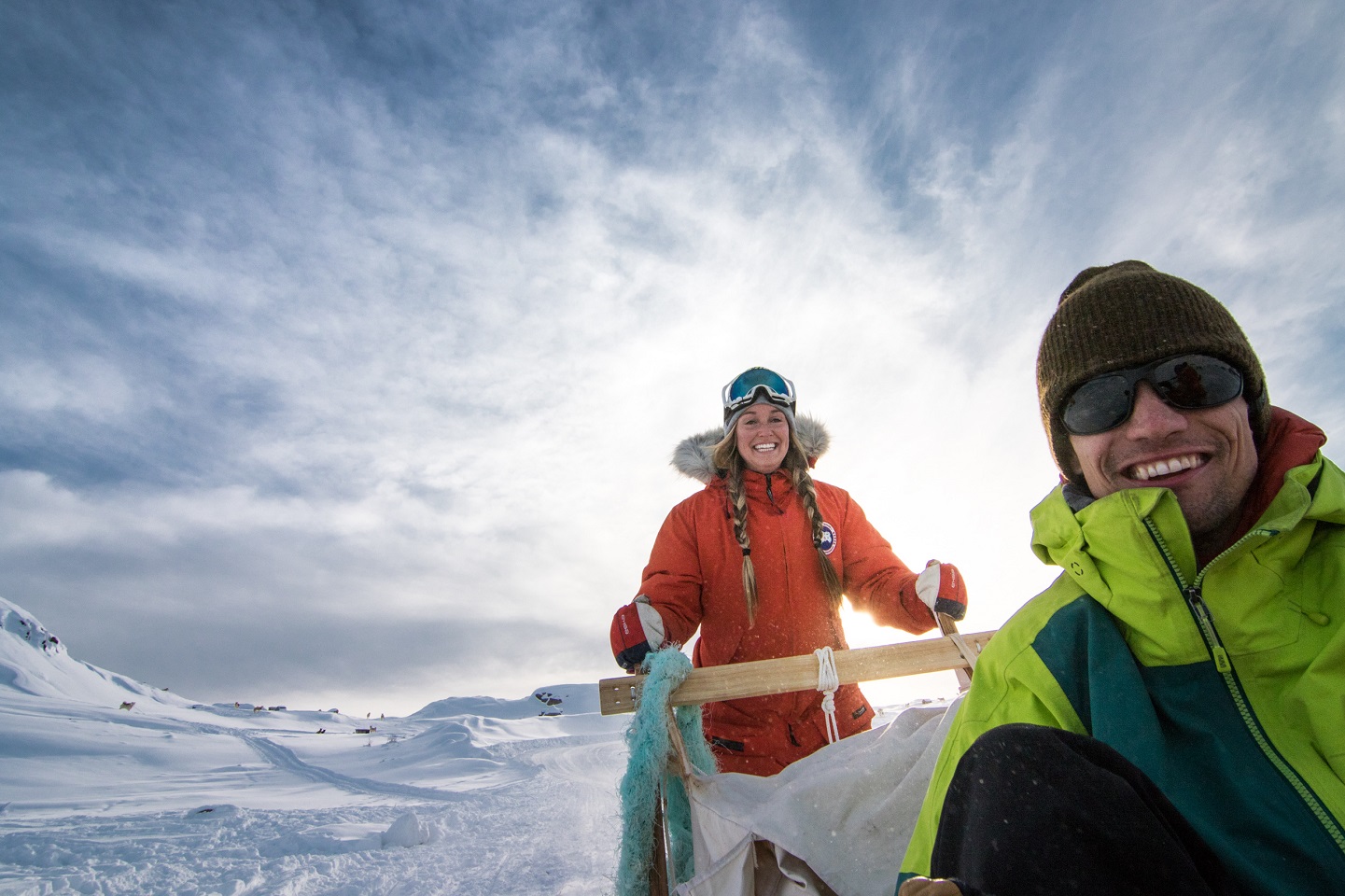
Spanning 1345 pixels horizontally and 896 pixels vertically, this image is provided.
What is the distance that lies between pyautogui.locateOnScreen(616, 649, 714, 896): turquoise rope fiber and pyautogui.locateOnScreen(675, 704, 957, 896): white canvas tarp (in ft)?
0.57

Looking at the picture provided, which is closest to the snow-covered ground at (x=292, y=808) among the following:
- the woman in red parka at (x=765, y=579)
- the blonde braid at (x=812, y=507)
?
the woman in red parka at (x=765, y=579)

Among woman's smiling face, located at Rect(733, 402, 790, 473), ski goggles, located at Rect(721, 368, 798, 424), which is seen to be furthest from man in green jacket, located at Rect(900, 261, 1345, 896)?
ski goggles, located at Rect(721, 368, 798, 424)

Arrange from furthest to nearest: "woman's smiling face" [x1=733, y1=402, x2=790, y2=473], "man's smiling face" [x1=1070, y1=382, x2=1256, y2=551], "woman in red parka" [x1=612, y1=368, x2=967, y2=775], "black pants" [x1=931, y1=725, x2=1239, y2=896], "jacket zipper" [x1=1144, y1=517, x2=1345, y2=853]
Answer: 1. "woman's smiling face" [x1=733, y1=402, x2=790, y2=473]
2. "woman in red parka" [x1=612, y1=368, x2=967, y2=775]
3. "man's smiling face" [x1=1070, y1=382, x2=1256, y2=551]
4. "jacket zipper" [x1=1144, y1=517, x2=1345, y2=853]
5. "black pants" [x1=931, y1=725, x2=1239, y2=896]

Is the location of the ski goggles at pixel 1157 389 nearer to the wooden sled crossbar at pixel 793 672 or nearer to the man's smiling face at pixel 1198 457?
the man's smiling face at pixel 1198 457

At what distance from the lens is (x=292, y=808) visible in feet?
19.3

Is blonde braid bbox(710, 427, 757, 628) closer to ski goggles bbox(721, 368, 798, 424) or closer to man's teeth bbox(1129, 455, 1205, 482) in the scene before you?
ski goggles bbox(721, 368, 798, 424)

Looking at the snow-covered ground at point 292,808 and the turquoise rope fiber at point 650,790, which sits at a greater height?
the turquoise rope fiber at point 650,790

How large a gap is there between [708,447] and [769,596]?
0.95 metres

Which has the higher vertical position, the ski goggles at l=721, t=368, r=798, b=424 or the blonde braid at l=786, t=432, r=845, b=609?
the ski goggles at l=721, t=368, r=798, b=424

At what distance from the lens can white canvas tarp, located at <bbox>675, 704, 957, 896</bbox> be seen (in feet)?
5.33

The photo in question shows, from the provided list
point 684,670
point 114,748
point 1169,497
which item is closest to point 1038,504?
point 1169,497

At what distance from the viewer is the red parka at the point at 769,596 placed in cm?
263

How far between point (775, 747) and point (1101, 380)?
6.46ft

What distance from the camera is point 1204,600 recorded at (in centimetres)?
104
